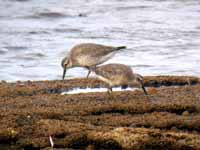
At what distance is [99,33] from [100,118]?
39.0 feet

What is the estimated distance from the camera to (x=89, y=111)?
1073 centimetres

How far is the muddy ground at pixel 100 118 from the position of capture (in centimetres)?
929

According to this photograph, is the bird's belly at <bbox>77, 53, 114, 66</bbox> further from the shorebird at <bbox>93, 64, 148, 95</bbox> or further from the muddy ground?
the shorebird at <bbox>93, 64, 148, 95</bbox>

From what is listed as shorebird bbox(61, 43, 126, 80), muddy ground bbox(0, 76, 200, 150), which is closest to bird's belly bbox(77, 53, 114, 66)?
shorebird bbox(61, 43, 126, 80)

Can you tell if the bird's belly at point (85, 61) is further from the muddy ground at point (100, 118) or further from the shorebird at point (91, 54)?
the muddy ground at point (100, 118)

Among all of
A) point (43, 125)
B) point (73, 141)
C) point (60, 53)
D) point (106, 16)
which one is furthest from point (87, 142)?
point (106, 16)

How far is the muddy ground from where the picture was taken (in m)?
9.29

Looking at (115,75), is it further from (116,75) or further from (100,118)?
(100,118)

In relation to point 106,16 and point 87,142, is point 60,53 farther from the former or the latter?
point 87,142

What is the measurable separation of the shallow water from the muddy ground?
417 centimetres

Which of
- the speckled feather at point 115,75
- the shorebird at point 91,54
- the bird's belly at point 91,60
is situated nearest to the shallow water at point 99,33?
the shorebird at point 91,54

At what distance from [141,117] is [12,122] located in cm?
186

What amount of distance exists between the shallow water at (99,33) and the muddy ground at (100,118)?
13.7ft

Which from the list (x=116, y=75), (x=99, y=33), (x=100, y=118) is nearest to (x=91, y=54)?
(x=116, y=75)
